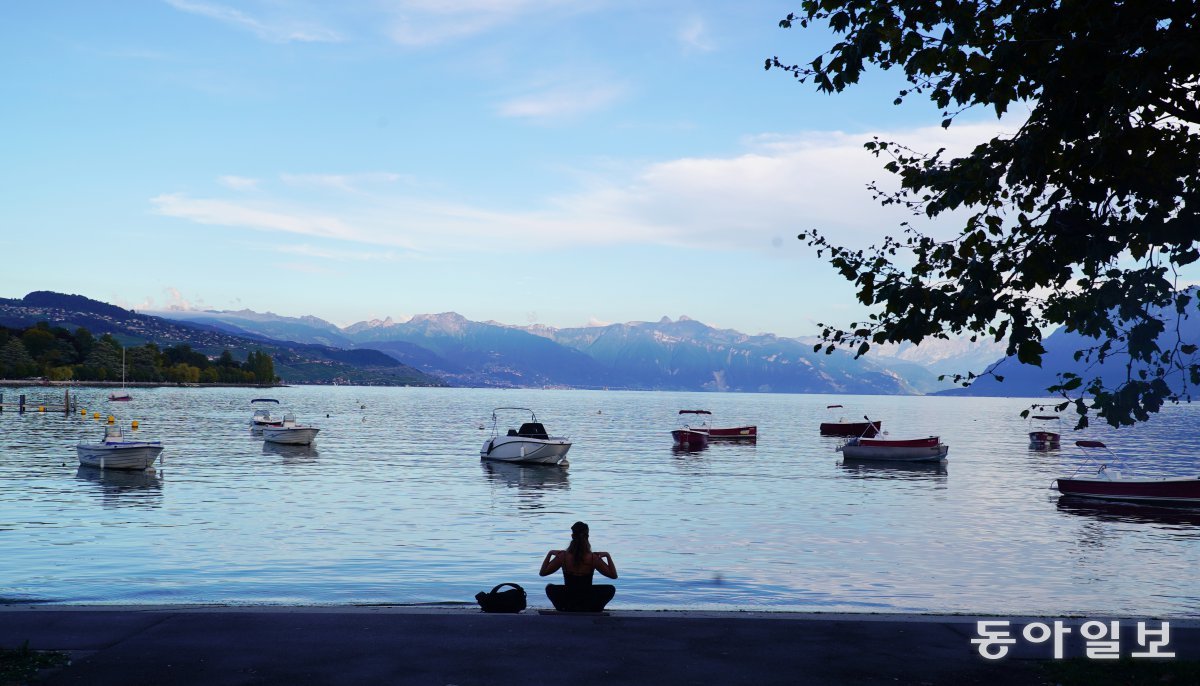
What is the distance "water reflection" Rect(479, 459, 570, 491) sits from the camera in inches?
2515

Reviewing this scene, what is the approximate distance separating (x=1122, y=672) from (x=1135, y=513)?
45.6 m

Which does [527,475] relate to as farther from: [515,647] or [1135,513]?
[515,647]

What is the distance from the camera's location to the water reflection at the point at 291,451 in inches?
3327

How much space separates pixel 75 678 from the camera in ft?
40.6

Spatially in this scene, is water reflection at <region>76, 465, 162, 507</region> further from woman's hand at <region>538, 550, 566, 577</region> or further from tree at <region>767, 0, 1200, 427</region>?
tree at <region>767, 0, 1200, 427</region>

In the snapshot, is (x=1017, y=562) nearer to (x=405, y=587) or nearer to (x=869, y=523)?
(x=869, y=523)

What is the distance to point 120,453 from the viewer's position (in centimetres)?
6225

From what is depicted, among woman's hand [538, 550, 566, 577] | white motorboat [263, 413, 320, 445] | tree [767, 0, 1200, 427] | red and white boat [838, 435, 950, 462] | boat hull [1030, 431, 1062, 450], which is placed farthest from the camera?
boat hull [1030, 431, 1062, 450]

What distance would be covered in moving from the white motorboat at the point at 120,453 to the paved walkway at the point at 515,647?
163 feet

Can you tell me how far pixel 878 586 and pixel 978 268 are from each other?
19.3 m

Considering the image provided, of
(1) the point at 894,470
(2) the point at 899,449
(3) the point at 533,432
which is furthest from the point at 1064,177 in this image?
(2) the point at 899,449

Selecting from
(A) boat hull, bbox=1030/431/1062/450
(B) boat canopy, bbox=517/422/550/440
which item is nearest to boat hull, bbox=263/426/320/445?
(B) boat canopy, bbox=517/422/550/440

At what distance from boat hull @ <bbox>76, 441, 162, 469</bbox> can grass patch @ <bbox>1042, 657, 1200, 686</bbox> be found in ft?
194


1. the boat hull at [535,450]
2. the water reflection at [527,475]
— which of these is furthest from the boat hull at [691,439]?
the boat hull at [535,450]
